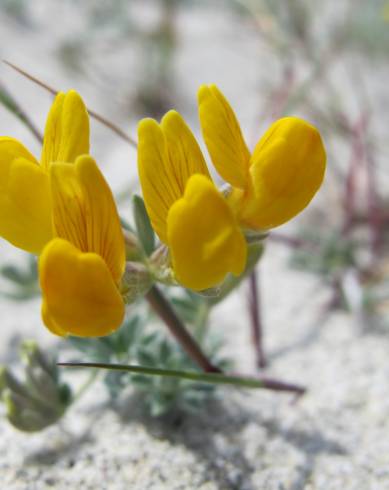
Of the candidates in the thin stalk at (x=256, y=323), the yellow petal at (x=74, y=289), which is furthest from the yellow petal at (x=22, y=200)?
the thin stalk at (x=256, y=323)

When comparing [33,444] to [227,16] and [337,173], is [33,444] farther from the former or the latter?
[227,16]

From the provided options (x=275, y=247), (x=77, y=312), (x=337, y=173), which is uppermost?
(x=77, y=312)

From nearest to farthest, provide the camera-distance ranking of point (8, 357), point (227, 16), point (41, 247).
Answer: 1. point (41, 247)
2. point (8, 357)
3. point (227, 16)

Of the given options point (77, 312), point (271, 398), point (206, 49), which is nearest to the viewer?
point (77, 312)

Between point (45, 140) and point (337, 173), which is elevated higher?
point (45, 140)

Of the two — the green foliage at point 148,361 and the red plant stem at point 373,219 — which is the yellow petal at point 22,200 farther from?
the red plant stem at point 373,219

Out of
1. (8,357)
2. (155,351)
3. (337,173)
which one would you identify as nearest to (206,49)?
(337,173)
